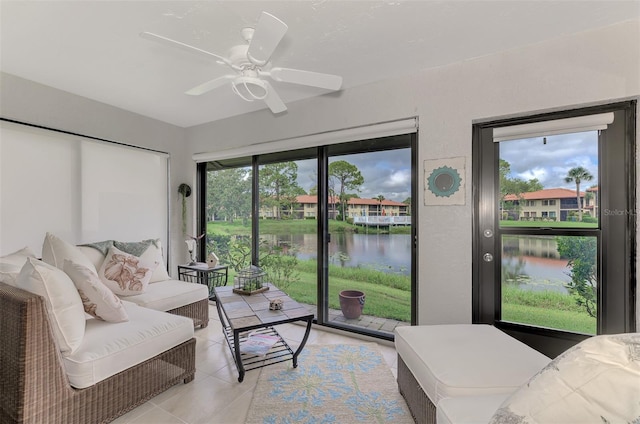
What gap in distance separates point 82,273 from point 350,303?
88.6 inches

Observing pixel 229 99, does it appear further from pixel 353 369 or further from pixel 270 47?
pixel 353 369

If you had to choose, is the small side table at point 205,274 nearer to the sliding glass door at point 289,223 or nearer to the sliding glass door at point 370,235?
the sliding glass door at point 289,223

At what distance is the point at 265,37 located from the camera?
1.37 metres

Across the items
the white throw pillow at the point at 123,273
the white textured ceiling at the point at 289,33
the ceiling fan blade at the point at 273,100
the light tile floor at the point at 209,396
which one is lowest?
the light tile floor at the point at 209,396

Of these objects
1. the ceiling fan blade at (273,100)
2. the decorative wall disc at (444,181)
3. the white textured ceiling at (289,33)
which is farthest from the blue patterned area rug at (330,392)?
the white textured ceiling at (289,33)

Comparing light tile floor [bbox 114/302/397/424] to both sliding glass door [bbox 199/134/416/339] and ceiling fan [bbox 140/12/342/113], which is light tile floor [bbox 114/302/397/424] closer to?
sliding glass door [bbox 199/134/416/339]

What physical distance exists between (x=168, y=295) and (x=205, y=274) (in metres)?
0.94

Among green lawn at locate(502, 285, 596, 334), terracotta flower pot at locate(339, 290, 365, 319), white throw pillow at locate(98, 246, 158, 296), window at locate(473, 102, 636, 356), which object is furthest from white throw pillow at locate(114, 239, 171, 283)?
green lawn at locate(502, 285, 596, 334)

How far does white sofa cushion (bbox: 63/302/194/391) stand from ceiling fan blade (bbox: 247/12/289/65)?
1.80m

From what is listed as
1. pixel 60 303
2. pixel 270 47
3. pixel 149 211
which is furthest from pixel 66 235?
pixel 270 47

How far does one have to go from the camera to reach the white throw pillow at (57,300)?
4.83 feet

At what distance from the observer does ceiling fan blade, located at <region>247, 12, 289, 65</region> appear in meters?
1.25

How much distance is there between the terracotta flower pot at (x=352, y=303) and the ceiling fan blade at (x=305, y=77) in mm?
2085

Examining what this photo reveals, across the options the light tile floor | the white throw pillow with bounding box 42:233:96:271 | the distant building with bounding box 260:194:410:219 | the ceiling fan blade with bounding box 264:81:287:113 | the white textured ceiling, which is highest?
the white textured ceiling
